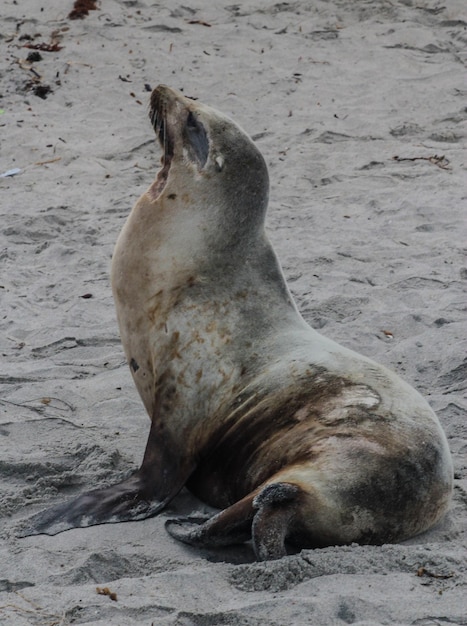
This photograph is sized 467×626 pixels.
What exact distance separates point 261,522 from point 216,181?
1.44m

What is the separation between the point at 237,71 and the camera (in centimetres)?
897

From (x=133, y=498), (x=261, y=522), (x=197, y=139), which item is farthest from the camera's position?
(x=197, y=139)

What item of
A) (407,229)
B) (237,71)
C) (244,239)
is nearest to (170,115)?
(244,239)

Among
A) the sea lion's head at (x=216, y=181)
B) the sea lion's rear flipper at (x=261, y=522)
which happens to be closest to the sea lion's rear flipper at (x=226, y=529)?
the sea lion's rear flipper at (x=261, y=522)

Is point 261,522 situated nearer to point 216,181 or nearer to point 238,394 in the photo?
point 238,394

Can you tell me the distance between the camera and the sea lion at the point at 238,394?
3.17 metres

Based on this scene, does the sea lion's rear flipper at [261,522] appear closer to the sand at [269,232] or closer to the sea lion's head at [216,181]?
the sand at [269,232]

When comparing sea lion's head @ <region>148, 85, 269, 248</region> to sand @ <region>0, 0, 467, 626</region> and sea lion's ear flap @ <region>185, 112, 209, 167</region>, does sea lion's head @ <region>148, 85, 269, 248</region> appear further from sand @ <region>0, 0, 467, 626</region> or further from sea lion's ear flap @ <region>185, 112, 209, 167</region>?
sand @ <region>0, 0, 467, 626</region>

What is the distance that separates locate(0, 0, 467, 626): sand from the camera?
2.90 m

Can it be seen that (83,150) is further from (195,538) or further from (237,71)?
(195,538)

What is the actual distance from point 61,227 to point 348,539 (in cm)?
396

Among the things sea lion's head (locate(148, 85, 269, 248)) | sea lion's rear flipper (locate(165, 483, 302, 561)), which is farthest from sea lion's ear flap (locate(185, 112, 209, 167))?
A: sea lion's rear flipper (locate(165, 483, 302, 561))

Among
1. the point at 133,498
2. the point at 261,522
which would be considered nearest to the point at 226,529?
the point at 261,522

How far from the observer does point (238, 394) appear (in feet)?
12.3
